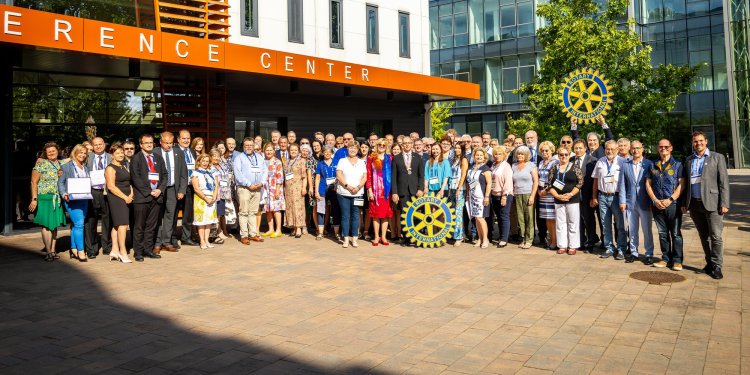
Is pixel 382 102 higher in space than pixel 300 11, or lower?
lower

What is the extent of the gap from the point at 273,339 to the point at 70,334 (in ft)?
6.85

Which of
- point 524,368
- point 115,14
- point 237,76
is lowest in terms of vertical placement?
point 524,368

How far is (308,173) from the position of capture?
1317 cm

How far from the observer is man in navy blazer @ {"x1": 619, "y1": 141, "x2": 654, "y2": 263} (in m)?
9.64

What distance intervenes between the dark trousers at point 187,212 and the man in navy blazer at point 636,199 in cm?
763

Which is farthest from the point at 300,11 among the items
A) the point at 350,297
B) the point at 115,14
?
the point at 350,297

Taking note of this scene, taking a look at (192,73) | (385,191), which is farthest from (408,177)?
(192,73)

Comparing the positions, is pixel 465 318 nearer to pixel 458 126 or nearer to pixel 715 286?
pixel 715 286

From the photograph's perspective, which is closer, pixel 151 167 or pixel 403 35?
pixel 151 167

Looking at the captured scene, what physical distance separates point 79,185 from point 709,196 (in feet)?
31.6

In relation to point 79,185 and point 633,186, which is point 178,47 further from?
point 633,186

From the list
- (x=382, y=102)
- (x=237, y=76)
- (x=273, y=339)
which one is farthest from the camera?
(x=382, y=102)

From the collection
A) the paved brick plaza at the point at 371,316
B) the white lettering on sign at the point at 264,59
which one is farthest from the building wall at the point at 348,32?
the paved brick plaza at the point at 371,316

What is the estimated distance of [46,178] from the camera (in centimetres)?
1023
